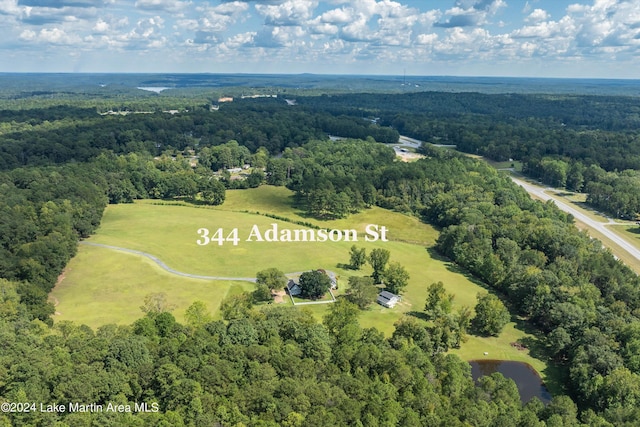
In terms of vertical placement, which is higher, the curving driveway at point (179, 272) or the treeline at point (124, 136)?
the treeline at point (124, 136)

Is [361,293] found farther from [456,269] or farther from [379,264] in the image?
[456,269]

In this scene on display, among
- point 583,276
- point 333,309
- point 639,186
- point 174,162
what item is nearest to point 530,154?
point 639,186

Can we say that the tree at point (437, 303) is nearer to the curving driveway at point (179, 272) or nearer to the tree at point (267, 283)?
the curving driveway at point (179, 272)

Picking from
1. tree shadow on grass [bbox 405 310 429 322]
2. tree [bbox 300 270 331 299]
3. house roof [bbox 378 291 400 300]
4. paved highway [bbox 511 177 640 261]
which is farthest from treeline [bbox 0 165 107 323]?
paved highway [bbox 511 177 640 261]

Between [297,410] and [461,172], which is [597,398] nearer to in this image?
[297,410]

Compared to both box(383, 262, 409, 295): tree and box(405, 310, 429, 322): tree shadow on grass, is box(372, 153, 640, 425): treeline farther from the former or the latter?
box(383, 262, 409, 295): tree

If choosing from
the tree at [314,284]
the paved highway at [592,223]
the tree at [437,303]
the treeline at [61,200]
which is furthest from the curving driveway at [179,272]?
the paved highway at [592,223]

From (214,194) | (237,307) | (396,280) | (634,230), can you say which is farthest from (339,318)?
(634,230)
